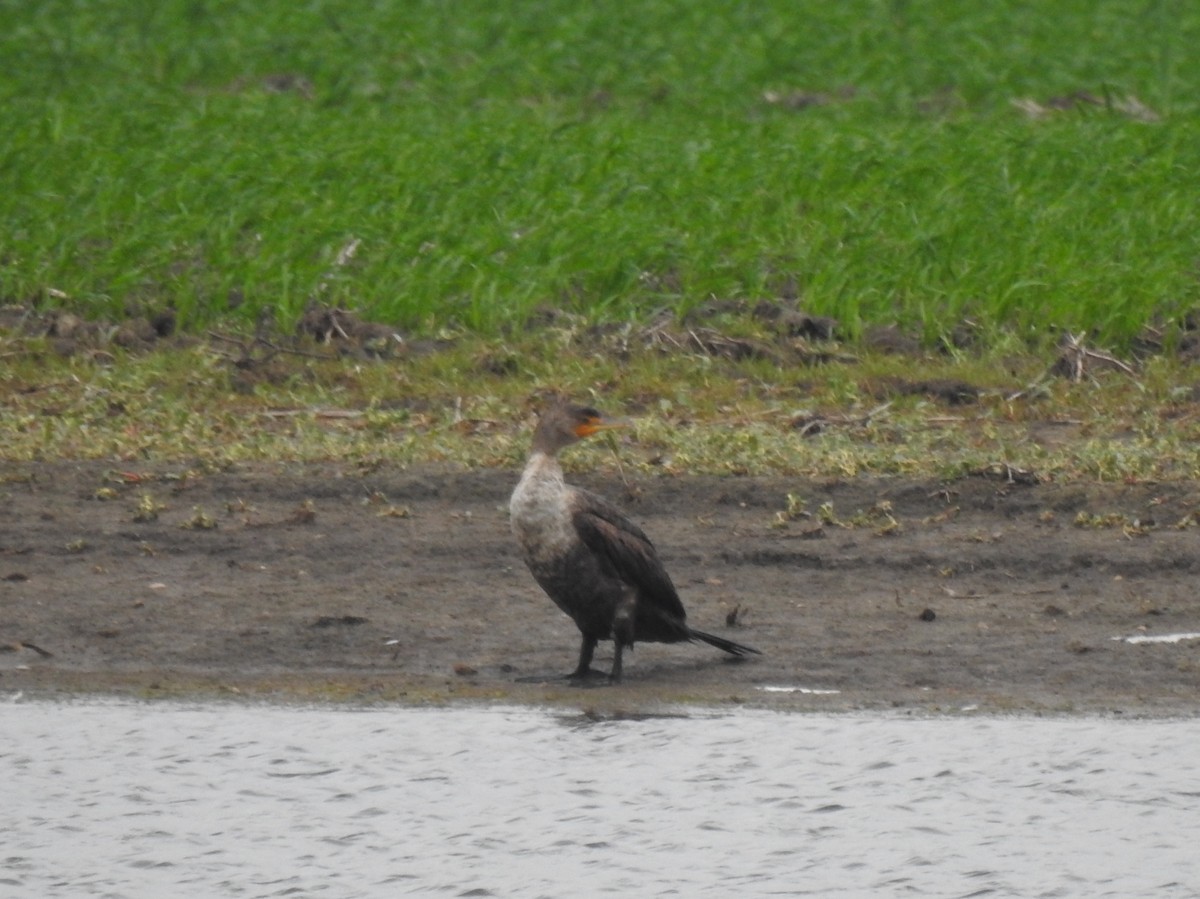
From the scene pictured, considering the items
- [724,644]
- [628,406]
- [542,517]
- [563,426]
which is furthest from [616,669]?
[628,406]

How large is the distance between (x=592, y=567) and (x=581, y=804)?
751mm

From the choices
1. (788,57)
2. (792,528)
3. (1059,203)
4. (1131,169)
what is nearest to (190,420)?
(792,528)

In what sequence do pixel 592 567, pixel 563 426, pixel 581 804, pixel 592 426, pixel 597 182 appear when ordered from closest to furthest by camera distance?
pixel 581 804 → pixel 592 567 → pixel 563 426 → pixel 592 426 → pixel 597 182

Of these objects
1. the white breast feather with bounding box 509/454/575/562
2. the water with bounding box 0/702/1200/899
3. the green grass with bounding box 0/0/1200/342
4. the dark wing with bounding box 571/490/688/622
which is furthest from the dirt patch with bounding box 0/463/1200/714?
the green grass with bounding box 0/0/1200/342

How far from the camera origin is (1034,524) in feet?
24.5

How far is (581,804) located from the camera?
228 inches

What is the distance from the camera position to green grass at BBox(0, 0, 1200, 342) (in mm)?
10305

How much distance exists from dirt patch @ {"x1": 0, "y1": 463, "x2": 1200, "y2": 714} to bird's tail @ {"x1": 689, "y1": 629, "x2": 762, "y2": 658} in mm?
53

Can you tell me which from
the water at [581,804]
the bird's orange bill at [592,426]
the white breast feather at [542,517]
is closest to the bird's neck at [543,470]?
the white breast feather at [542,517]

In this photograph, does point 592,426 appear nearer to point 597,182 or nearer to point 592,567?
point 592,567

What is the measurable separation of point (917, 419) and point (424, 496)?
2093 mm

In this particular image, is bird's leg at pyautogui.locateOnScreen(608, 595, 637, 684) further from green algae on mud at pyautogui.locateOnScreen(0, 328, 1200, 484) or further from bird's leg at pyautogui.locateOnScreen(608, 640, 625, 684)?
green algae on mud at pyautogui.locateOnScreen(0, 328, 1200, 484)

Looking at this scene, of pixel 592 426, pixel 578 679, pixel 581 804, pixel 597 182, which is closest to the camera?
pixel 581 804

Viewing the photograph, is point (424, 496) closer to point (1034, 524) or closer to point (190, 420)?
point (190, 420)
